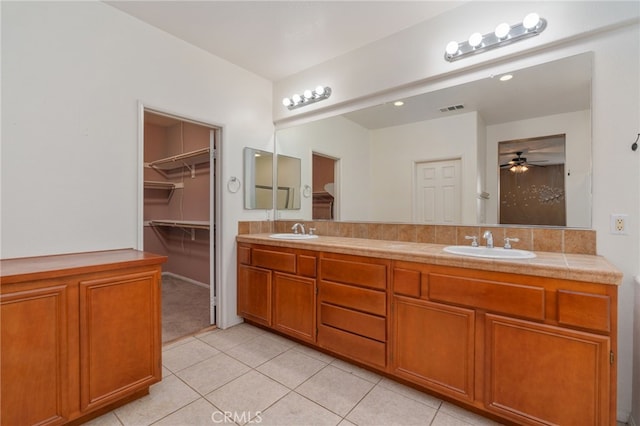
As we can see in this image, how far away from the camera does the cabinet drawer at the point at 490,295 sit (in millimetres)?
1387

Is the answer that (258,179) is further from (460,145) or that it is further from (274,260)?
(460,145)

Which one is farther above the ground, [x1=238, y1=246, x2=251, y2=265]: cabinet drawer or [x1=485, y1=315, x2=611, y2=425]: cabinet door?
[x1=238, y1=246, x2=251, y2=265]: cabinet drawer

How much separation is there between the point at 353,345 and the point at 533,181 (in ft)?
5.58

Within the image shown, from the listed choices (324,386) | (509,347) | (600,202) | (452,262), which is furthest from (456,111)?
(324,386)

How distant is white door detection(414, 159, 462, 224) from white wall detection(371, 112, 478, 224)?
4 centimetres

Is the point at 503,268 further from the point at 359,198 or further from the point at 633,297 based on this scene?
the point at 359,198

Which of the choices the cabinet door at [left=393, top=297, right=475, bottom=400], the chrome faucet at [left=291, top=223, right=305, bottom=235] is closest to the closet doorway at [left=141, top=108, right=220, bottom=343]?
the chrome faucet at [left=291, top=223, right=305, bottom=235]

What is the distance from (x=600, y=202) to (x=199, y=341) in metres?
3.10

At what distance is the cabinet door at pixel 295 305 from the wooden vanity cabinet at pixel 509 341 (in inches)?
27.9

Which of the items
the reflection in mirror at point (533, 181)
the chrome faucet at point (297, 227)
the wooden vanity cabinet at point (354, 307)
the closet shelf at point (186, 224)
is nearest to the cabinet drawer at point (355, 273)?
the wooden vanity cabinet at point (354, 307)

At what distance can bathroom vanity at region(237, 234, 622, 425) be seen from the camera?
1281mm

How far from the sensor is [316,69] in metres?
2.89

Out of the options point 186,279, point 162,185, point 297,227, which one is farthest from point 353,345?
point 162,185

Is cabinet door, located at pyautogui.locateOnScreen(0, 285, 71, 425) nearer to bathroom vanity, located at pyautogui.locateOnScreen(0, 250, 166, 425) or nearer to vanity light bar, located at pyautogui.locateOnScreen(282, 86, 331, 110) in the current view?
bathroom vanity, located at pyautogui.locateOnScreen(0, 250, 166, 425)
